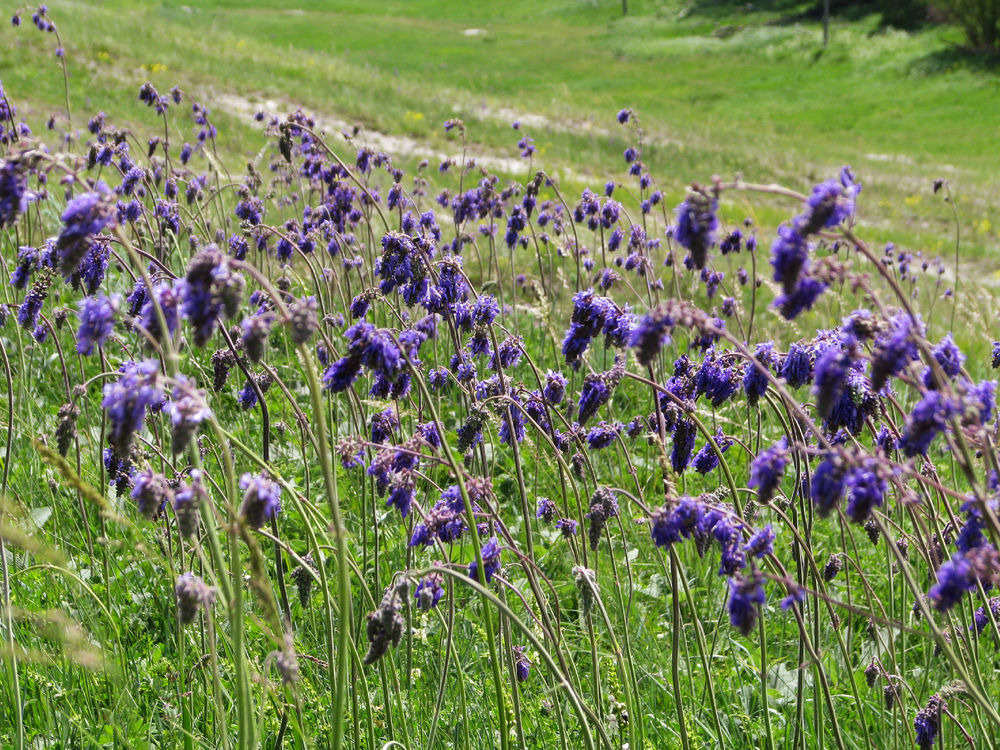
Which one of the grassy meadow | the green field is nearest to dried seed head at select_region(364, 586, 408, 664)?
the grassy meadow

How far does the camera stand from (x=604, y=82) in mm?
50750

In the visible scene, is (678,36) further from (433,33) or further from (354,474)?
(354,474)

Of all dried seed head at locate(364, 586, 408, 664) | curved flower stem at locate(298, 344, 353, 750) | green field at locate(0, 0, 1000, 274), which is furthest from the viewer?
green field at locate(0, 0, 1000, 274)

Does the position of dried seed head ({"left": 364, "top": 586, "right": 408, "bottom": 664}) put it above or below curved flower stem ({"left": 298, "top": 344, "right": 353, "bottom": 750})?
below

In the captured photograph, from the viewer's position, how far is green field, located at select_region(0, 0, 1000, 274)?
23000mm

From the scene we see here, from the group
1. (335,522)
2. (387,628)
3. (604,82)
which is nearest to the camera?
(335,522)

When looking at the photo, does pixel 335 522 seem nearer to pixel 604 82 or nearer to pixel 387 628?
pixel 387 628

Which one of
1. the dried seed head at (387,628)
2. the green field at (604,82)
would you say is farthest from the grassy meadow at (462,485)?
the green field at (604,82)

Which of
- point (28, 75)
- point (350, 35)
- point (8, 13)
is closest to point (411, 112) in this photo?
point (28, 75)

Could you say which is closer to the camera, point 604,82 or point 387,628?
point 387,628

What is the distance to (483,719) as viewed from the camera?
3.22 meters

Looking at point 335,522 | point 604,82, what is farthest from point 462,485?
point 604,82

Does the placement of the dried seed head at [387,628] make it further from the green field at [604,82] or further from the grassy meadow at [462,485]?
the green field at [604,82]

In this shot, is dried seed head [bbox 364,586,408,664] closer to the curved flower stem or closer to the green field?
the curved flower stem
